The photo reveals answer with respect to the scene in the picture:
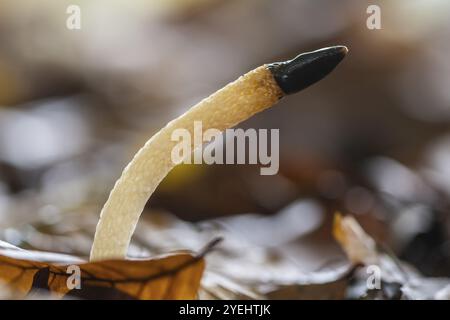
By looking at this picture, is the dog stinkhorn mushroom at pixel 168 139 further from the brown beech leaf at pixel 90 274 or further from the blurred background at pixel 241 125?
the blurred background at pixel 241 125

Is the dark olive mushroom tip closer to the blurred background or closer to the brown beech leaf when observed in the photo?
the brown beech leaf

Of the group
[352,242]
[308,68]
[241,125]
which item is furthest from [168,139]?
[241,125]

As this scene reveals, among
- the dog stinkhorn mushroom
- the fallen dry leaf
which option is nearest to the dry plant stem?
the dog stinkhorn mushroom

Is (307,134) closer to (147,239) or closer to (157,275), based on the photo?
(147,239)

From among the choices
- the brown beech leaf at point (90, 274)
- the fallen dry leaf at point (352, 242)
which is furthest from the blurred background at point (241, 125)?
the brown beech leaf at point (90, 274)

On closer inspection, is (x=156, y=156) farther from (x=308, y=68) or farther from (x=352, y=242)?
(x=352, y=242)
